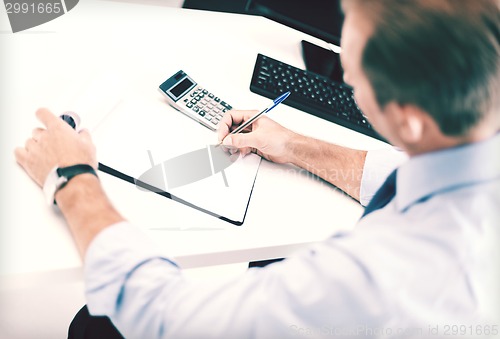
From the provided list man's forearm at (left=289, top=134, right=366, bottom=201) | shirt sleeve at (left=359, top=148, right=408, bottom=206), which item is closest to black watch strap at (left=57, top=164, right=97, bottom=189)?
man's forearm at (left=289, top=134, right=366, bottom=201)

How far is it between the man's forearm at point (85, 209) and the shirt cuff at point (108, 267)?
2cm

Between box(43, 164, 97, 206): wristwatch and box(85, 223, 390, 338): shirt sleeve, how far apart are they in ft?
0.37

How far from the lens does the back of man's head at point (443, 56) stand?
0.53m

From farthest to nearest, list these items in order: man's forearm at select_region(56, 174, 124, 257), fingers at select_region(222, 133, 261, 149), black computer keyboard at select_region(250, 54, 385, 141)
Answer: black computer keyboard at select_region(250, 54, 385, 141) → fingers at select_region(222, 133, 261, 149) → man's forearm at select_region(56, 174, 124, 257)

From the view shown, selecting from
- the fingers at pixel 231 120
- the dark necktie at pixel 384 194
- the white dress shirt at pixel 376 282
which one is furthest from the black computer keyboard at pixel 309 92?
the white dress shirt at pixel 376 282

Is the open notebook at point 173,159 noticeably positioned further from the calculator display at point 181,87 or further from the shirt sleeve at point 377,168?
the shirt sleeve at point 377,168

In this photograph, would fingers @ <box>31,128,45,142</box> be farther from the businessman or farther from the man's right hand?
the man's right hand

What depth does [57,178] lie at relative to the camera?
71cm

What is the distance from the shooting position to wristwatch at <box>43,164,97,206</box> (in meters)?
0.70

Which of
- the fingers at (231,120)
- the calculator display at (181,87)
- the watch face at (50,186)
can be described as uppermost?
the calculator display at (181,87)

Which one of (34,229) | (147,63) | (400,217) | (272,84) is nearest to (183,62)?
(147,63)

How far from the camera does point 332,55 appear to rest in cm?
120

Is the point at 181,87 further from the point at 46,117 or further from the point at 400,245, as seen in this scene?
the point at 400,245

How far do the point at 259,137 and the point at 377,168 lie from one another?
239 millimetres
